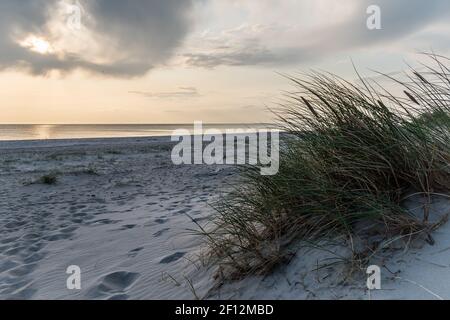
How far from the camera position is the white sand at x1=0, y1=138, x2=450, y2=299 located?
85.9 inches

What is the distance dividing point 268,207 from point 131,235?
2.23m

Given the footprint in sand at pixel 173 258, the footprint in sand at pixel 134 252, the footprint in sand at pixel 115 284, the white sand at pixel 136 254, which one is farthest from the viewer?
the footprint in sand at pixel 134 252

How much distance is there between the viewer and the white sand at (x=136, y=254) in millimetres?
2182

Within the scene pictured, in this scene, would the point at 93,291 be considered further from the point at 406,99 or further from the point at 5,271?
the point at 406,99

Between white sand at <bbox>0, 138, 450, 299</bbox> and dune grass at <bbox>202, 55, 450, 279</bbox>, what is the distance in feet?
0.57

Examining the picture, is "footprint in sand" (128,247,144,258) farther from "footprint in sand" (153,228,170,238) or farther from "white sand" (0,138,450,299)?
"footprint in sand" (153,228,170,238)

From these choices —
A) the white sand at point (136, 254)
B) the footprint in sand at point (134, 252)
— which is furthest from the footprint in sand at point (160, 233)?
the footprint in sand at point (134, 252)

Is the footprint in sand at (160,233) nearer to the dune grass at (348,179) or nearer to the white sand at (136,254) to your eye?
the white sand at (136,254)

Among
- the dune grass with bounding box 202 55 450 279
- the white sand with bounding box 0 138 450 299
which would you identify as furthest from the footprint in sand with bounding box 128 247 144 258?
the dune grass with bounding box 202 55 450 279

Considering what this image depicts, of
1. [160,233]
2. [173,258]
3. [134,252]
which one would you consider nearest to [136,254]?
[134,252]

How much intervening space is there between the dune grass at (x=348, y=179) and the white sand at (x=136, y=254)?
0.57 ft

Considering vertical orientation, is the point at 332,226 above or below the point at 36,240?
above
